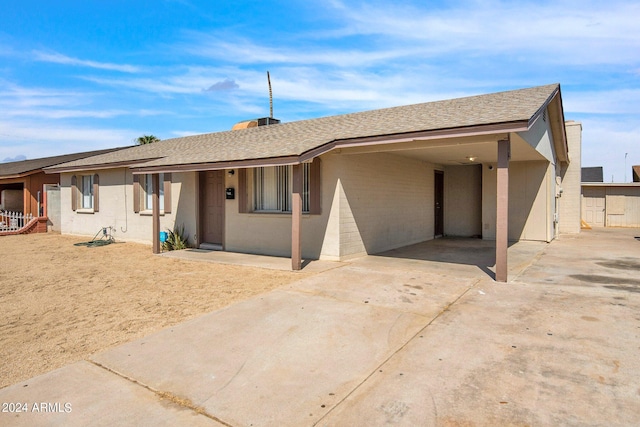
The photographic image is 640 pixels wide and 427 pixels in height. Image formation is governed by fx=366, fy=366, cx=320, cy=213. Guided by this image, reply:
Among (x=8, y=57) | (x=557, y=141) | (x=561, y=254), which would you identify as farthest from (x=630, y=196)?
(x=8, y=57)

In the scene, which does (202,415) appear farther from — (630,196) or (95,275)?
(630,196)

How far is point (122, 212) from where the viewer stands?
1291 centimetres

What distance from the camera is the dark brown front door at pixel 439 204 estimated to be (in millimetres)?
13742

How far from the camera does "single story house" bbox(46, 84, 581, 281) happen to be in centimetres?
734

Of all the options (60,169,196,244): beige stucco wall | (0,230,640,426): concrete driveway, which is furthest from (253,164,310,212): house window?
(0,230,640,426): concrete driveway

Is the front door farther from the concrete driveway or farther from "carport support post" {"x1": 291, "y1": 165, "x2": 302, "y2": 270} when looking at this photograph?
"carport support post" {"x1": 291, "y1": 165, "x2": 302, "y2": 270}

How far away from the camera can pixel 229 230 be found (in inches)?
410

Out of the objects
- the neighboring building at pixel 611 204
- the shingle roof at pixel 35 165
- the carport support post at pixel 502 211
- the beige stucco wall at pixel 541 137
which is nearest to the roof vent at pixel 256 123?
the beige stucco wall at pixel 541 137

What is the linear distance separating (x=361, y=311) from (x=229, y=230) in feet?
20.8

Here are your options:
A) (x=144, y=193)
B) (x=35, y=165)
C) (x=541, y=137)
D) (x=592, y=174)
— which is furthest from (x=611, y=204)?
(x=35, y=165)

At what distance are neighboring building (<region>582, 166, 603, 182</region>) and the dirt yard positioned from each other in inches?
1054

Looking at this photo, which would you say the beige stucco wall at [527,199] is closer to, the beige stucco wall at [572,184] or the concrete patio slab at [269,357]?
the beige stucco wall at [572,184]

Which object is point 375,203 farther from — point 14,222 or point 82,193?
point 14,222

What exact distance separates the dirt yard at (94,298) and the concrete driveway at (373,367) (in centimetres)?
44
